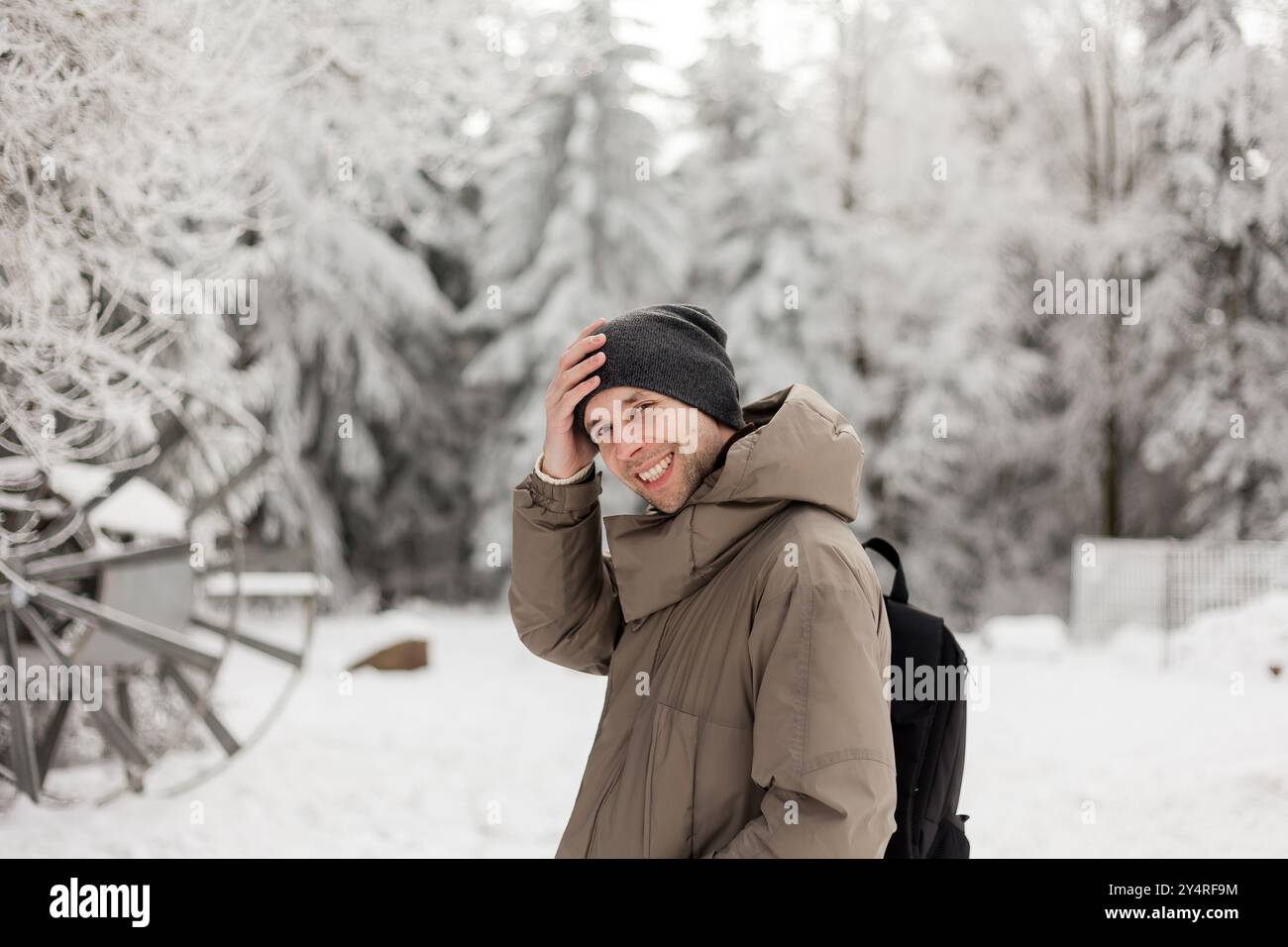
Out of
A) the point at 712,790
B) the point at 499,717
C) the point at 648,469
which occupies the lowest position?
the point at 499,717

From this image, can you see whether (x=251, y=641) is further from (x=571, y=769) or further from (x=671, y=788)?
(x=671, y=788)

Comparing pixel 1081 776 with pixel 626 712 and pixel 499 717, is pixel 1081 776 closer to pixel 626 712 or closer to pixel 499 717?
pixel 499 717

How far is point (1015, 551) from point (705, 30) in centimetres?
938

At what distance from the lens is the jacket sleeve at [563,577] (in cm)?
211

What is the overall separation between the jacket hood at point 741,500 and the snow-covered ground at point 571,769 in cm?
476

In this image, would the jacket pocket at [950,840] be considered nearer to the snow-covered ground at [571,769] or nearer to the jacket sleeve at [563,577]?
the jacket sleeve at [563,577]

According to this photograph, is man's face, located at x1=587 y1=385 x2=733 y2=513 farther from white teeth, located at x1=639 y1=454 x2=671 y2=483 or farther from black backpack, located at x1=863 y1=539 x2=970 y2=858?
black backpack, located at x1=863 y1=539 x2=970 y2=858

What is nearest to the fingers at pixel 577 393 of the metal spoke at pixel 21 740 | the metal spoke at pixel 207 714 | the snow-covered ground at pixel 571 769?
the snow-covered ground at pixel 571 769

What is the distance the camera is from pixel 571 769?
8.41 m

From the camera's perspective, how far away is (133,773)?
6727mm

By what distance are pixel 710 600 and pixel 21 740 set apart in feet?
18.6

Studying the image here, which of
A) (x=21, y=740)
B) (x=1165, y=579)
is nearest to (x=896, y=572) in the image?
(x=21, y=740)
